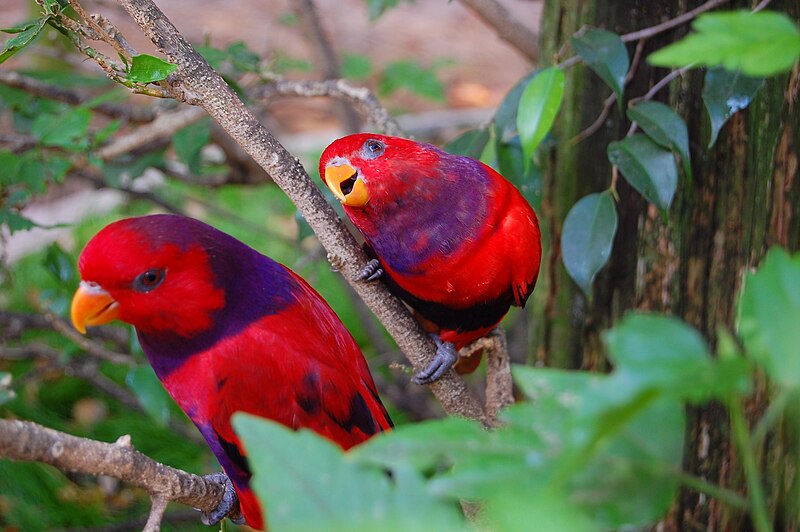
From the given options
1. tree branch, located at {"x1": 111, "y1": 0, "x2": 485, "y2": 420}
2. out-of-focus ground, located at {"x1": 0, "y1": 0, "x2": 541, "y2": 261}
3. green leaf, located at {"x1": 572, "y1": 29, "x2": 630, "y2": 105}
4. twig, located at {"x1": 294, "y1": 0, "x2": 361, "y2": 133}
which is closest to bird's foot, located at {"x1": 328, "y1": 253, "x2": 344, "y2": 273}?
tree branch, located at {"x1": 111, "y1": 0, "x2": 485, "y2": 420}

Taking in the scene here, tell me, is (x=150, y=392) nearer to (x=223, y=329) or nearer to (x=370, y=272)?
(x=223, y=329)

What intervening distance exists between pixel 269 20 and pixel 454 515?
19.5 feet

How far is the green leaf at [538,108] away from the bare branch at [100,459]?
74 cm

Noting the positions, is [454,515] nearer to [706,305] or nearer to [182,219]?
[182,219]

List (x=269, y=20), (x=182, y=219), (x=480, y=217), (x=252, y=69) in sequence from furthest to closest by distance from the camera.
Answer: (x=269, y=20)
(x=252, y=69)
(x=480, y=217)
(x=182, y=219)

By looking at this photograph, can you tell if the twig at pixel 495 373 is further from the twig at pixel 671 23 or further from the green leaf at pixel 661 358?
the green leaf at pixel 661 358

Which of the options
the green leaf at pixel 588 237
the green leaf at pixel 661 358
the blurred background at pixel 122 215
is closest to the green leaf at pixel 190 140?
the blurred background at pixel 122 215

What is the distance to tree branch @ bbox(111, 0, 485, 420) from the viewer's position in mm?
1152

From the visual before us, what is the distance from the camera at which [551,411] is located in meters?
0.56

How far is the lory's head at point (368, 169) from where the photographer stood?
1.40m

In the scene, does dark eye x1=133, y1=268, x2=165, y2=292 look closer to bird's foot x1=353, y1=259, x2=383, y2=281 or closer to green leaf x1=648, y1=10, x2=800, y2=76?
bird's foot x1=353, y1=259, x2=383, y2=281

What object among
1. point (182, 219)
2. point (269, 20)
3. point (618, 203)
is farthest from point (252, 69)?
point (269, 20)

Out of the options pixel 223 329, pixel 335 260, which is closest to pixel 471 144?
pixel 335 260

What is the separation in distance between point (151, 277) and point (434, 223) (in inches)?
19.6
